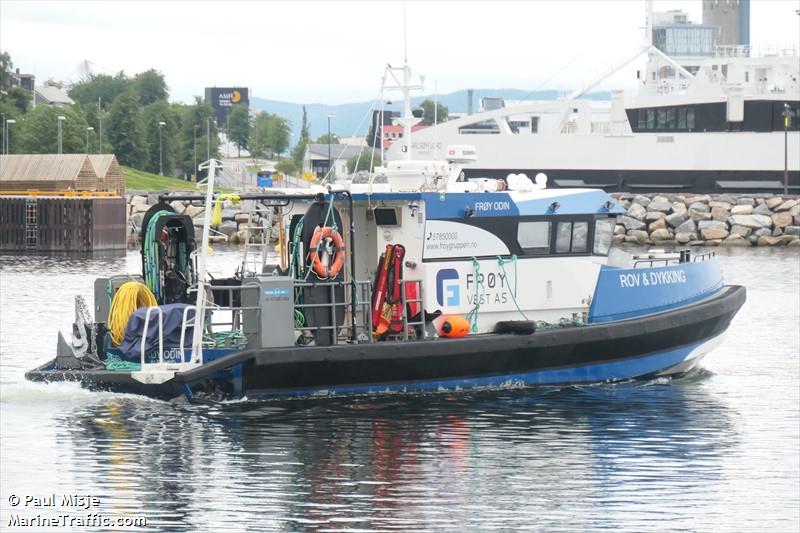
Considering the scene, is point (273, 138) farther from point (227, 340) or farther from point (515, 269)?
point (227, 340)

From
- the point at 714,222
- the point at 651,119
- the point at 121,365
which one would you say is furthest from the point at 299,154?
the point at 121,365

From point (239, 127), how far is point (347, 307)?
96292mm

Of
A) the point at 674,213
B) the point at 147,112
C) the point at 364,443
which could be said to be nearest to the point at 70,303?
the point at 364,443

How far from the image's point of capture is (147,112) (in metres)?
98.7

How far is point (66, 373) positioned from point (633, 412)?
6972 mm

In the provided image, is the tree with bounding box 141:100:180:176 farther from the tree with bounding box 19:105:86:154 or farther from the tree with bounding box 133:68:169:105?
the tree with bounding box 133:68:169:105

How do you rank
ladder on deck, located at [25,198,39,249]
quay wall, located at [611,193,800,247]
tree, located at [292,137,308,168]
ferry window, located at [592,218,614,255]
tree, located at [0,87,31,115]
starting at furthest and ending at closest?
tree, located at [292,137,308,168] < tree, located at [0,87,31,115] < quay wall, located at [611,193,800,247] < ladder on deck, located at [25,198,39,249] < ferry window, located at [592,218,614,255]

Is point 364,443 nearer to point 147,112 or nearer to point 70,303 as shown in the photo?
point 70,303

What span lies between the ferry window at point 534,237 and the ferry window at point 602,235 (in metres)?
0.80

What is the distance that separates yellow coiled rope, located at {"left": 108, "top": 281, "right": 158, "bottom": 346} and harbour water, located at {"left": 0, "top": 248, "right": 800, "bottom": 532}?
86 centimetres

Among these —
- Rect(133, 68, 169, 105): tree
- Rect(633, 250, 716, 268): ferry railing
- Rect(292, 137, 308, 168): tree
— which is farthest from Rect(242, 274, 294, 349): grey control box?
Rect(133, 68, 169, 105): tree

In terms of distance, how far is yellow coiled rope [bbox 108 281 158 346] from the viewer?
1661 centimetres

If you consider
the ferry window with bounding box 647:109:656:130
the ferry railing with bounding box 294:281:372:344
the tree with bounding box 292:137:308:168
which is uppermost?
the tree with bounding box 292:137:308:168

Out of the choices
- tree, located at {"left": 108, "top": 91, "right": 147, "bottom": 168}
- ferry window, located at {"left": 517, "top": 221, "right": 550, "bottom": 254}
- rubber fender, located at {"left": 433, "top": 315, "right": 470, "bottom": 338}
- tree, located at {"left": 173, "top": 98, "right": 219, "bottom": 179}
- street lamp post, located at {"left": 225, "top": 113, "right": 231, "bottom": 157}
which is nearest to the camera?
rubber fender, located at {"left": 433, "top": 315, "right": 470, "bottom": 338}
